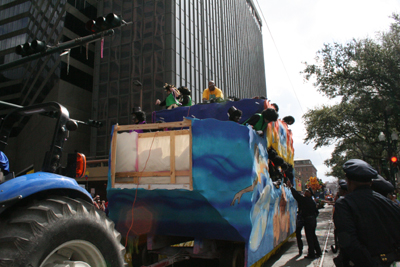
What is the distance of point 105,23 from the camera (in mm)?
6984

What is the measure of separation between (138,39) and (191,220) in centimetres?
2691

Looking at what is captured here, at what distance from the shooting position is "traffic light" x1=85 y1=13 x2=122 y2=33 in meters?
6.95

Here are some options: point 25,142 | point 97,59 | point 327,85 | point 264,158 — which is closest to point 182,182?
point 264,158

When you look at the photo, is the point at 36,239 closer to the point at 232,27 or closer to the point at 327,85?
the point at 327,85

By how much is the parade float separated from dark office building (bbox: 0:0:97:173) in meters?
25.3

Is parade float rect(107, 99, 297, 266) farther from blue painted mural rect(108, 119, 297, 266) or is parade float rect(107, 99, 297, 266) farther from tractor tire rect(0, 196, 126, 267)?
tractor tire rect(0, 196, 126, 267)

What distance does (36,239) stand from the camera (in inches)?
81.4

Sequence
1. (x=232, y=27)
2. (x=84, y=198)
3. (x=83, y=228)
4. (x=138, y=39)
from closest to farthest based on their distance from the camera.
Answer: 1. (x=83, y=228)
2. (x=84, y=198)
3. (x=138, y=39)
4. (x=232, y=27)

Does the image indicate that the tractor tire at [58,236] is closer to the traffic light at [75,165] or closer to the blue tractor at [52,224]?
the blue tractor at [52,224]

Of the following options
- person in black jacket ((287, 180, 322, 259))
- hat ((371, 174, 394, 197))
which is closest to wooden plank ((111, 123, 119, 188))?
hat ((371, 174, 394, 197))

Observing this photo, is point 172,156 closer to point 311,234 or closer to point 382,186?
point 382,186

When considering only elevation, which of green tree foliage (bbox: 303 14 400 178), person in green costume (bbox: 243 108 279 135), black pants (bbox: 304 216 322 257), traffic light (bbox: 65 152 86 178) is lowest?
black pants (bbox: 304 216 322 257)

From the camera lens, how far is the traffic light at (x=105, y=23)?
695 centimetres

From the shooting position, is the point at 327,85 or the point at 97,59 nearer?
the point at 327,85
